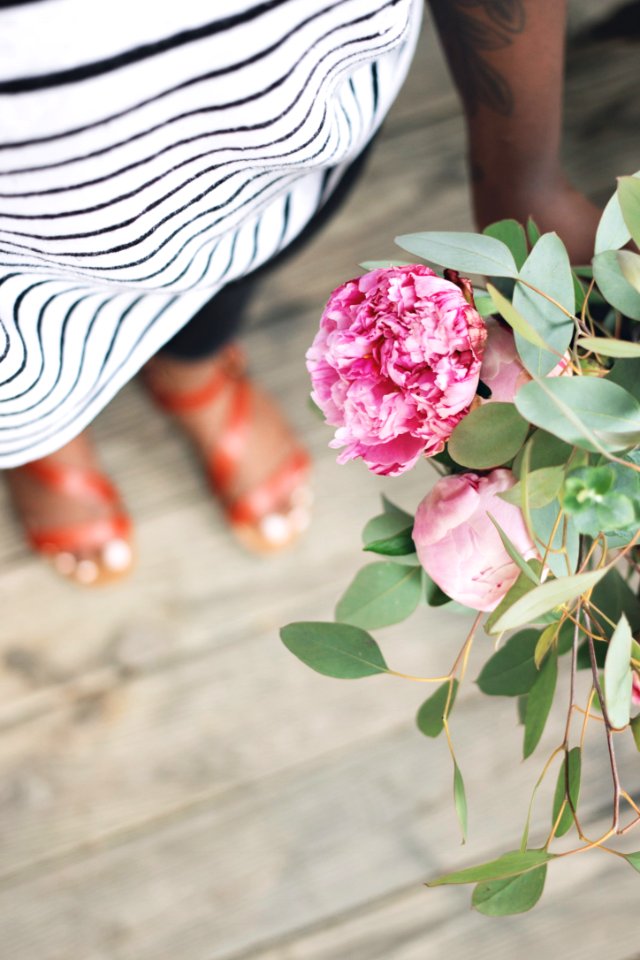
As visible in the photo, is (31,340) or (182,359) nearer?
(31,340)

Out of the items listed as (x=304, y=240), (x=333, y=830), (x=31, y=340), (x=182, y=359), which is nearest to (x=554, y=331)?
(x=31, y=340)

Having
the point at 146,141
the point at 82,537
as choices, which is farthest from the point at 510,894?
the point at 82,537

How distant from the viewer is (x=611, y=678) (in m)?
0.32

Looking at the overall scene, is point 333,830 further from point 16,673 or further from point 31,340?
point 31,340

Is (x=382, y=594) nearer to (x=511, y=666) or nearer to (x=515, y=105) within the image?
(x=511, y=666)

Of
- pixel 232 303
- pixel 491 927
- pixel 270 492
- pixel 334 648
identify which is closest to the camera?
pixel 334 648

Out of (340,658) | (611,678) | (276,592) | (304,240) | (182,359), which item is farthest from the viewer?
(276,592)

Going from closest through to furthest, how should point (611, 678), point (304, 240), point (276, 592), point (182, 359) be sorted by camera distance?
point (611, 678) < point (304, 240) < point (182, 359) < point (276, 592)

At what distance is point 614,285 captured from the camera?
1.19 feet

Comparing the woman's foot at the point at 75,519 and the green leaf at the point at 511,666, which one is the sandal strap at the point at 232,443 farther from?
the green leaf at the point at 511,666

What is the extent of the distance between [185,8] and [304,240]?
0.38m

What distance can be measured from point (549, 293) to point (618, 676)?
0.53ft

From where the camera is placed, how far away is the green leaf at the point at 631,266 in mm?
317

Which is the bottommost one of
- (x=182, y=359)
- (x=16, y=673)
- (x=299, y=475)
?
(x=16, y=673)
